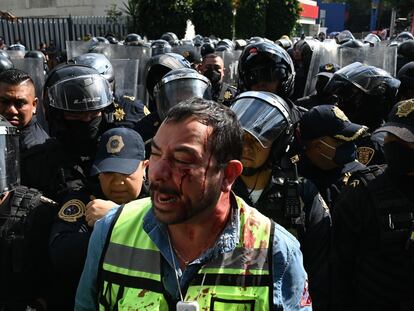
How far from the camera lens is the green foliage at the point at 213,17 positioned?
20281 millimetres

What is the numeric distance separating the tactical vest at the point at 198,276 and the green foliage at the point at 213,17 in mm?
19594

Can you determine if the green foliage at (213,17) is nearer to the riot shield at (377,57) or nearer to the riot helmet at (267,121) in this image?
the riot shield at (377,57)

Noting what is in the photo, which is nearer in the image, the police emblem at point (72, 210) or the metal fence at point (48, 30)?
the police emblem at point (72, 210)

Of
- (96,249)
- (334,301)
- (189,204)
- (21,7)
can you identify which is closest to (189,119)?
(189,204)

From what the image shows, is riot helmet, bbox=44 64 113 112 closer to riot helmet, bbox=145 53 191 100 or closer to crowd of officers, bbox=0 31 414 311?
crowd of officers, bbox=0 31 414 311

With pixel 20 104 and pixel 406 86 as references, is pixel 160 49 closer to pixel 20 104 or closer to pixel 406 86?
pixel 406 86

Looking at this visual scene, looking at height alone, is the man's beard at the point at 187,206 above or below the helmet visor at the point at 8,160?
above

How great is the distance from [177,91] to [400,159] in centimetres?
183

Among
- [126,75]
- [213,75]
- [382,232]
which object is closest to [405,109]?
[382,232]

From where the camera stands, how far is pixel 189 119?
149 centimetres

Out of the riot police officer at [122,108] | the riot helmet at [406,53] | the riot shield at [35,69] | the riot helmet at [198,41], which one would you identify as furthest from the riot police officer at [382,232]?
the riot helmet at [198,41]

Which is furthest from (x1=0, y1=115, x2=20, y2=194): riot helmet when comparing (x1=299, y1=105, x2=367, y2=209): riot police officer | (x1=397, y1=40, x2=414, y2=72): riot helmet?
(x1=397, y1=40, x2=414, y2=72): riot helmet

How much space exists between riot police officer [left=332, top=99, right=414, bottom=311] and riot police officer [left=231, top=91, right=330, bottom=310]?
93 mm

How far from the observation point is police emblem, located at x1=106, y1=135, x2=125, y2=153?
2422 millimetres
